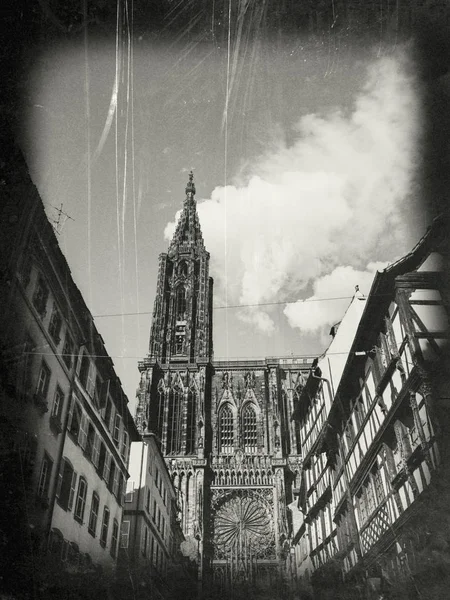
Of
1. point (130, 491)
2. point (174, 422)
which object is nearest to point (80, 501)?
point (130, 491)

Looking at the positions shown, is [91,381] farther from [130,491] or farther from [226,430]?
[226,430]

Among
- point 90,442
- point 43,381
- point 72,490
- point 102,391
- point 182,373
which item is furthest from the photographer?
point 182,373

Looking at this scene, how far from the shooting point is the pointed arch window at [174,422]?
29.5 metres

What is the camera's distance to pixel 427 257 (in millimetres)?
6336

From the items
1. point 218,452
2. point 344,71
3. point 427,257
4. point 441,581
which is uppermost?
point 218,452

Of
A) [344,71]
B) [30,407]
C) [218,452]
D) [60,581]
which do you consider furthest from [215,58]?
[218,452]

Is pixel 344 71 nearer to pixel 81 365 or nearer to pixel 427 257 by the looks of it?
pixel 427 257

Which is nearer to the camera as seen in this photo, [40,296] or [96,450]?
[40,296]

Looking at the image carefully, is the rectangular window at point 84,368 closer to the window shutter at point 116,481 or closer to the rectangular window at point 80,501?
Result: the rectangular window at point 80,501

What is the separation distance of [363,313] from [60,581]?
631 cm

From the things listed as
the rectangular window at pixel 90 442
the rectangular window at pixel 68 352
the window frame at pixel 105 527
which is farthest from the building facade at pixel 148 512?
the rectangular window at pixel 68 352

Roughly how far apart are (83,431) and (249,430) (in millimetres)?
24846

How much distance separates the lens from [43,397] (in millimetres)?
5555

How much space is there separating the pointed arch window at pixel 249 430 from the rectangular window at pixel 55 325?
84.1 feet
